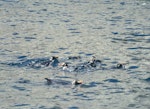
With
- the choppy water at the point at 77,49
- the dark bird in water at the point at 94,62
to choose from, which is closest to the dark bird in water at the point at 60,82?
the choppy water at the point at 77,49

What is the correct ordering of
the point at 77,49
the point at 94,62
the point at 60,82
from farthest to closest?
the point at 77,49
the point at 94,62
the point at 60,82

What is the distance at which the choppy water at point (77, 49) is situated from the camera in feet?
45.0

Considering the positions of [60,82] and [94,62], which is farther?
[94,62]

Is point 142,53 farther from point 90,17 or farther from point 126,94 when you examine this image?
point 90,17

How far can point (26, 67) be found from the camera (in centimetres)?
1714

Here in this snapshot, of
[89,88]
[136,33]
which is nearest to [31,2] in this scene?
[136,33]

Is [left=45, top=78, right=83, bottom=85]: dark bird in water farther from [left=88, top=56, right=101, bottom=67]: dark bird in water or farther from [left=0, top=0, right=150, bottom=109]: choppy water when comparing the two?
[left=88, top=56, right=101, bottom=67]: dark bird in water

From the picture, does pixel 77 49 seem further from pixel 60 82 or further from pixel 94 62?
pixel 60 82

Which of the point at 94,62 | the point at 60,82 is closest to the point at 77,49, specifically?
the point at 94,62

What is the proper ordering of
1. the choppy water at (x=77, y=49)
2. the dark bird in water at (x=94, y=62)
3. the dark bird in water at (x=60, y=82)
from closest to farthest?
the choppy water at (x=77, y=49)
the dark bird in water at (x=60, y=82)
the dark bird in water at (x=94, y=62)

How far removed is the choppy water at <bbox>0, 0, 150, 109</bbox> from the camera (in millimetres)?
13703

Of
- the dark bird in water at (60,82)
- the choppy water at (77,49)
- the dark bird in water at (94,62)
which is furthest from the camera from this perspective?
the dark bird in water at (94,62)

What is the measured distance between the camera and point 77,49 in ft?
66.9

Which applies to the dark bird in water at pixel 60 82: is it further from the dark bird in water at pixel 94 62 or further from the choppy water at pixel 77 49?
the dark bird in water at pixel 94 62
